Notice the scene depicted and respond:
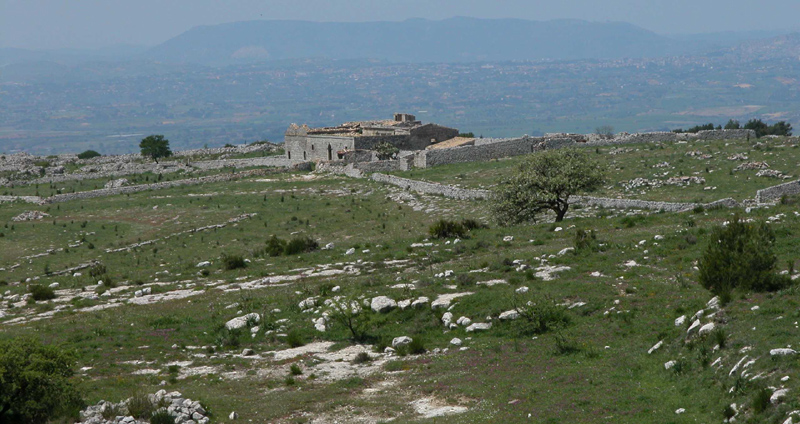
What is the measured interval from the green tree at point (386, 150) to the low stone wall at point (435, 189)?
42.8 feet

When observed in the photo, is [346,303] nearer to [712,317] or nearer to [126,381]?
[126,381]

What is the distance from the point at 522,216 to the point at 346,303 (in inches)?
709

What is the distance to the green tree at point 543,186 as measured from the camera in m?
39.3

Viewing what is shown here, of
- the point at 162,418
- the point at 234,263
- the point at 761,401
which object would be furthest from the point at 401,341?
the point at 234,263

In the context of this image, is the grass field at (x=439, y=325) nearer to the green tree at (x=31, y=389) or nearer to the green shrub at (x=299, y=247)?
the green shrub at (x=299, y=247)

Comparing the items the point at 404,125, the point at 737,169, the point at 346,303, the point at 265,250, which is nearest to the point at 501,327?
the point at 346,303

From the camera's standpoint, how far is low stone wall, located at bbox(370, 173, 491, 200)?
50.3 meters

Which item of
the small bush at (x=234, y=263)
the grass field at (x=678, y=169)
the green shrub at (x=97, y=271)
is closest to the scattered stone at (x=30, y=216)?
the green shrub at (x=97, y=271)

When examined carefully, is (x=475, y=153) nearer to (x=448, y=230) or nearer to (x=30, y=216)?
(x=30, y=216)

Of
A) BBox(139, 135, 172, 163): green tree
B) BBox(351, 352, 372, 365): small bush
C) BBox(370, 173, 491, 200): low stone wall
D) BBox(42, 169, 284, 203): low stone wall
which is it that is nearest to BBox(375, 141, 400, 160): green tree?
BBox(42, 169, 284, 203): low stone wall

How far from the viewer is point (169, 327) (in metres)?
24.7

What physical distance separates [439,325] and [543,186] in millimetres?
17709

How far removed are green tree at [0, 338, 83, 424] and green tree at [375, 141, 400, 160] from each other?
196ft

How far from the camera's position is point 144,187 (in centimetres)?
6975
